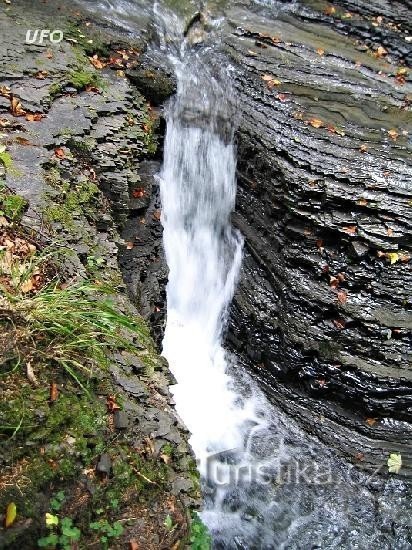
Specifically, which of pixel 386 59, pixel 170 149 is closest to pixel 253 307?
pixel 170 149

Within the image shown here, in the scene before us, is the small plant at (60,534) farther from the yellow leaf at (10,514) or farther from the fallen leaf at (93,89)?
the fallen leaf at (93,89)

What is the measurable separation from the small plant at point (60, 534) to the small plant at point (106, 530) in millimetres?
107

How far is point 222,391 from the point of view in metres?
6.33

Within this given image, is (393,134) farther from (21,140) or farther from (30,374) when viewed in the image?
(30,374)

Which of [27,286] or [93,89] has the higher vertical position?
[93,89]

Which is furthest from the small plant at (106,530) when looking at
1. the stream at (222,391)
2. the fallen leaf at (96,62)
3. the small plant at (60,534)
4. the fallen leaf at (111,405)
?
the fallen leaf at (96,62)

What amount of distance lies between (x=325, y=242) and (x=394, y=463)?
2.51m

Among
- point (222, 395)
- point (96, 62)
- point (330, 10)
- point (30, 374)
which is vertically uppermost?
point (330, 10)

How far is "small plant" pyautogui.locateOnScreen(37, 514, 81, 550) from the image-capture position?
2.50 m

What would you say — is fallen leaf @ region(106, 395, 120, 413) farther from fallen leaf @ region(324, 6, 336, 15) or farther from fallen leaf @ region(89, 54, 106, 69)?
fallen leaf @ region(324, 6, 336, 15)

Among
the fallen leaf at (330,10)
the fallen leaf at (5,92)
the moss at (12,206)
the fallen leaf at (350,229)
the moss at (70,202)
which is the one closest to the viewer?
the moss at (12,206)

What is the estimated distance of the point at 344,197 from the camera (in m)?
5.88

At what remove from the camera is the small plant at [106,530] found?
2.64m

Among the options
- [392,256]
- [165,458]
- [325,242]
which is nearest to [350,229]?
[325,242]
